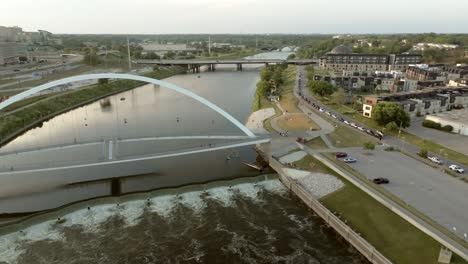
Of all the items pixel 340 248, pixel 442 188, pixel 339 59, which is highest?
pixel 339 59

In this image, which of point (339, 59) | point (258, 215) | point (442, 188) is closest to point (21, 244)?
point (258, 215)

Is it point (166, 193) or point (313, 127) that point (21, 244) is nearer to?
point (166, 193)

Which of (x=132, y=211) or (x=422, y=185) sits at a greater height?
(x=422, y=185)

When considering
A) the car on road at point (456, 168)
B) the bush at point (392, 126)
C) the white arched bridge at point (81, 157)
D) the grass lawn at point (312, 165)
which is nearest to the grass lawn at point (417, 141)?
the bush at point (392, 126)

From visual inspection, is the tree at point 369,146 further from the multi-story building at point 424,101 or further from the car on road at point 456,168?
the multi-story building at point 424,101

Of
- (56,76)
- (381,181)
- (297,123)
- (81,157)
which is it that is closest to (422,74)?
(297,123)

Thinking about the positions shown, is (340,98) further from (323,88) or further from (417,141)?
(417,141)
